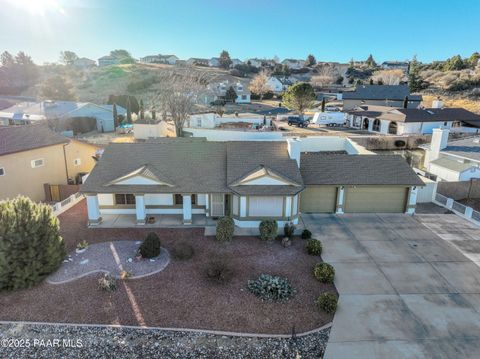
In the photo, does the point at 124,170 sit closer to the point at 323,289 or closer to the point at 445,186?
the point at 323,289

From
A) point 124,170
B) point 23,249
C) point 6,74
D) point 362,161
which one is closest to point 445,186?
point 362,161

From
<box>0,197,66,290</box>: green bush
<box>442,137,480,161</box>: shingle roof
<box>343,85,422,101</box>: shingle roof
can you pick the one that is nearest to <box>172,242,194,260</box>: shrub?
<box>0,197,66,290</box>: green bush

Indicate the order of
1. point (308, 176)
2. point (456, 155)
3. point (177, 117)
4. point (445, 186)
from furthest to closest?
1. point (177, 117)
2. point (456, 155)
3. point (445, 186)
4. point (308, 176)

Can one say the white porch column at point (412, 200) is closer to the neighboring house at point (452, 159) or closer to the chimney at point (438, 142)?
the neighboring house at point (452, 159)

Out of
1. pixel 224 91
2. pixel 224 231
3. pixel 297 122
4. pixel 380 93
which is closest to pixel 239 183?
pixel 224 231

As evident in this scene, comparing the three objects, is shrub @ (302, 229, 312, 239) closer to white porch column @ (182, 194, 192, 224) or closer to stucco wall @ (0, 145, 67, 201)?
white porch column @ (182, 194, 192, 224)

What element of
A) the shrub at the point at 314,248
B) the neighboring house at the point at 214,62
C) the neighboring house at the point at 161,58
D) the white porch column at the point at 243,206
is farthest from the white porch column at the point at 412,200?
the neighboring house at the point at 161,58
